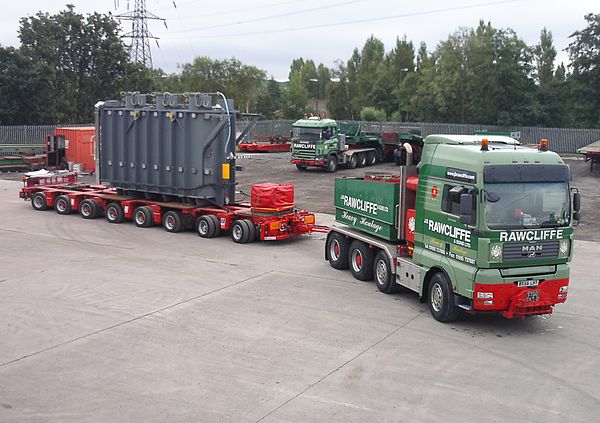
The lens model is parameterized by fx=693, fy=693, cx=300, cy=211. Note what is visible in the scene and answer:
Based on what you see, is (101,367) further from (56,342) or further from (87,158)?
(87,158)

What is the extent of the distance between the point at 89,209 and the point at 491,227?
14754mm

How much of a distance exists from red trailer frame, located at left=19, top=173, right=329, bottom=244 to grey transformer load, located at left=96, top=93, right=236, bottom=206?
44cm

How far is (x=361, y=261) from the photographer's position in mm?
14297

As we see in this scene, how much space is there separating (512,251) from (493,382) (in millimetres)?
2413

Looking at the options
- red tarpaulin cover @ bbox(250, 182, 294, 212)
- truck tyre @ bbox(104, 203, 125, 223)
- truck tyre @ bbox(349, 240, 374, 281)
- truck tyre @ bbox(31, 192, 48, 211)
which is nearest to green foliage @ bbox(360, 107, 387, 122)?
truck tyre @ bbox(31, 192, 48, 211)

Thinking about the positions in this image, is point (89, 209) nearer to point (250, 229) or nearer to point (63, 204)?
point (63, 204)

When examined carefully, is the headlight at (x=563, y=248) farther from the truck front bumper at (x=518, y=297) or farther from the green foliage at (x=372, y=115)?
the green foliage at (x=372, y=115)

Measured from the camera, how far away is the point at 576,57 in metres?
57.6

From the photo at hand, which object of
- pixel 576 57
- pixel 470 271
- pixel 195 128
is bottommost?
pixel 470 271

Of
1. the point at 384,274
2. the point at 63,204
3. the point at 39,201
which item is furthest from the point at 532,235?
the point at 39,201

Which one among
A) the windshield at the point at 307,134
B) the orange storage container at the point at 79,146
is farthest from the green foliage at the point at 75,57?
the windshield at the point at 307,134

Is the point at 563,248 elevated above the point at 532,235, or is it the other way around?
the point at 532,235

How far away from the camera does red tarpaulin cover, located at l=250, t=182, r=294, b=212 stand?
17938 mm

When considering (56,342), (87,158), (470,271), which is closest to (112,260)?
(56,342)
